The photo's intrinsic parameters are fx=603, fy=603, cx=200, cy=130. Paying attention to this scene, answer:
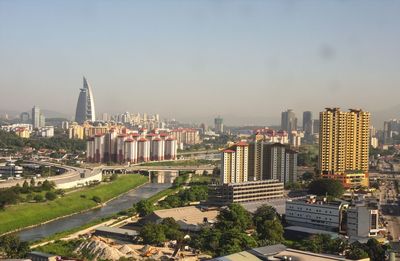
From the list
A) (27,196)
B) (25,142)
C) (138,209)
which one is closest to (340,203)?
(138,209)

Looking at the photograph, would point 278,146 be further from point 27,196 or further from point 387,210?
point 27,196

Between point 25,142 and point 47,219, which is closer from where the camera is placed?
point 47,219

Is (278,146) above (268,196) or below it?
above

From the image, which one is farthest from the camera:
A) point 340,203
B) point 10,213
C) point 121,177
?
point 121,177

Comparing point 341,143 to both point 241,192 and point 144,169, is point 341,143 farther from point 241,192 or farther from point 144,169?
point 144,169

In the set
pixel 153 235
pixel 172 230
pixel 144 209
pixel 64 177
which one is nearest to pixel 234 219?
pixel 172 230

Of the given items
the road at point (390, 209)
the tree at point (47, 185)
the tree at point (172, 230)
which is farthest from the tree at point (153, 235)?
the tree at point (47, 185)
